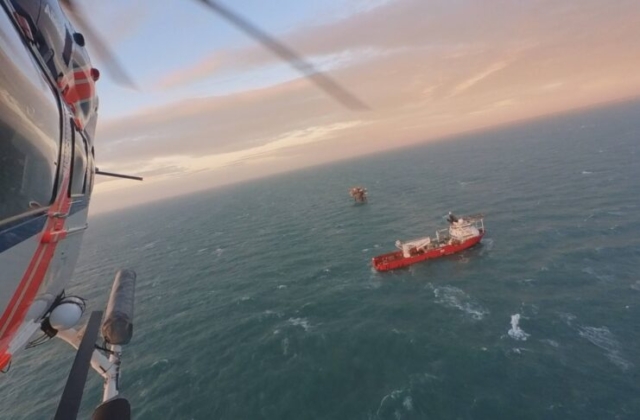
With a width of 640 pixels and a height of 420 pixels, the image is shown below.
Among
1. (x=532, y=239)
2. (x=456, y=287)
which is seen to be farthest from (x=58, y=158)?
(x=532, y=239)

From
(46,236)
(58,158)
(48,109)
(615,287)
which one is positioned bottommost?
(615,287)

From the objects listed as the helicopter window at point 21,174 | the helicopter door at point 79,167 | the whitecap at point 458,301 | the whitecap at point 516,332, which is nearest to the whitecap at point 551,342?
the whitecap at point 516,332

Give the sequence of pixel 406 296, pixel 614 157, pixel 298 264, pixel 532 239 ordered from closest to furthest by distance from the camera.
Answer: pixel 406 296
pixel 532 239
pixel 298 264
pixel 614 157

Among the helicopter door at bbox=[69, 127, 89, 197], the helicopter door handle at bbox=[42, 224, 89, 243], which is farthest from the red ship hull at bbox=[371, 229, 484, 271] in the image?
the helicopter door handle at bbox=[42, 224, 89, 243]

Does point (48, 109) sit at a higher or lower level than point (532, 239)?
Result: higher

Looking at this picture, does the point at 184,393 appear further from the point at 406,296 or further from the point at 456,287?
the point at 456,287

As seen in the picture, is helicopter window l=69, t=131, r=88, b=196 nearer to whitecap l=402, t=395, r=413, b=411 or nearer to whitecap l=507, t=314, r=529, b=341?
whitecap l=402, t=395, r=413, b=411

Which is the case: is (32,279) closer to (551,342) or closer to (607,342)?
(551,342)

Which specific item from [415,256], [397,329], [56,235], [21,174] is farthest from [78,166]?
[415,256]
